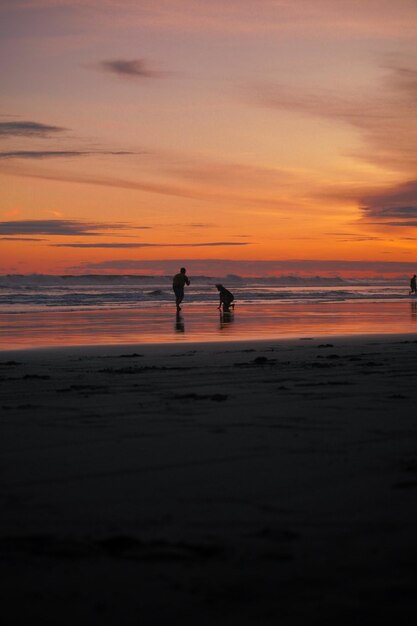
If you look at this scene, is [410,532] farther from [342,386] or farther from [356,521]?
[342,386]

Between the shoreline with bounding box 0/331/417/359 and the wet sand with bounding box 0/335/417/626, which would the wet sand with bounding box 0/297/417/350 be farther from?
the wet sand with bounding box 0/335/417/626

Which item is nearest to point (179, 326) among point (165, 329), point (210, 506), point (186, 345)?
point (165, 329)

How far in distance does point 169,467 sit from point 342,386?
406 cm

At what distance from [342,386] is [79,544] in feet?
17.8

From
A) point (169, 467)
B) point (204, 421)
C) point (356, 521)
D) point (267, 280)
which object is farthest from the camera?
point (267, 280)

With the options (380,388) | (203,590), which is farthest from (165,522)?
(380,388)

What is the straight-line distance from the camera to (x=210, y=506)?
161 inches

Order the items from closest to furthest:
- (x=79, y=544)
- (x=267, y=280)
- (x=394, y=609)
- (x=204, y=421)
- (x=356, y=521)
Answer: (x=394, y=609)
(x=79, y=544)
(x=356, y=521)
(x=204, y=421)
(x=267, y=280)

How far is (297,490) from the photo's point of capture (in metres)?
4.37

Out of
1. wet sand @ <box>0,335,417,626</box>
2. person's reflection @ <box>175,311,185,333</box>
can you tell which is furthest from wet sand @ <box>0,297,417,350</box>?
wet sand @ <box>0,335,417,626</box>

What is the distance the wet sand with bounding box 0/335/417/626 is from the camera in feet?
9.79

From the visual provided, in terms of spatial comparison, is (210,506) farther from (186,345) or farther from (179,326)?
(179,326)

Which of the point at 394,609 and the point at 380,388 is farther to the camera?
the point at 380,388

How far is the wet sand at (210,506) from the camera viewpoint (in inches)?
117
